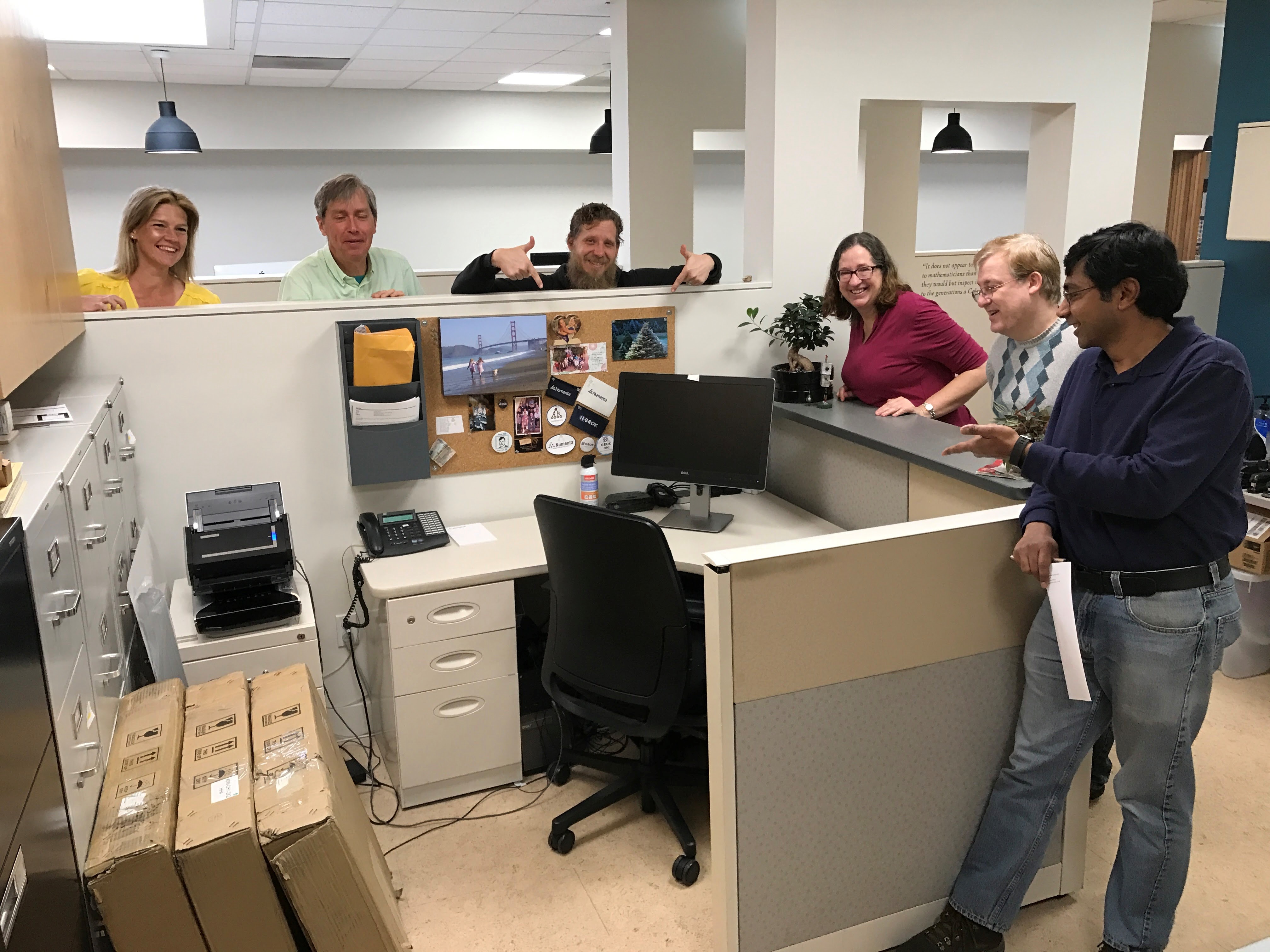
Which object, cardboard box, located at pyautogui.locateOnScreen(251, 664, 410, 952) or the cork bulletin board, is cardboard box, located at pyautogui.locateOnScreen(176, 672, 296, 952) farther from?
the cork bulletin board

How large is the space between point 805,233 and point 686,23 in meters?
2.58

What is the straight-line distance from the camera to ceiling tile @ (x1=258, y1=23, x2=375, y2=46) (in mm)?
5742

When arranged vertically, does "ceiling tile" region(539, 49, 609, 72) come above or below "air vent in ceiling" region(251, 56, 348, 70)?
above

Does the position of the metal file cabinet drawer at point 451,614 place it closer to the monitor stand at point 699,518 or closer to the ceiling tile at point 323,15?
the monitor stand at point 699,518

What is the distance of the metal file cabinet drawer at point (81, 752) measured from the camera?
1440 mm

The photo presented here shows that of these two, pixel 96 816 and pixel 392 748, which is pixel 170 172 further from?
pixel 96 816

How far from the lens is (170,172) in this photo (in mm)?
8445

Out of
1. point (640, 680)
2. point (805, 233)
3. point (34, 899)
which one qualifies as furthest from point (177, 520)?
point (805, 233)

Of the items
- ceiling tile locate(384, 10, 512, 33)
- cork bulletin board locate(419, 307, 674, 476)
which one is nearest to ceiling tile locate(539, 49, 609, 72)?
ceiling tile locate(384, 10, 512, 33)

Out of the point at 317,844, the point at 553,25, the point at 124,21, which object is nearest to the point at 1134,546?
the point at 317,844

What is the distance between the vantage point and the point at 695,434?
2904mm

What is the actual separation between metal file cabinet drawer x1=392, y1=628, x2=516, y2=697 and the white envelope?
0.85 m

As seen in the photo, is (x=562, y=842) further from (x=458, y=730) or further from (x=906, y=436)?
(x=906, y=436)

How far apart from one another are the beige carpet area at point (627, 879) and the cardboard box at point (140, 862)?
744 millimetres
